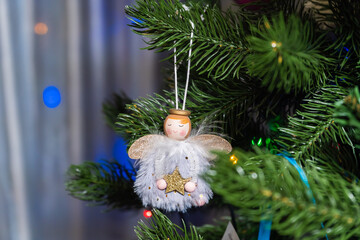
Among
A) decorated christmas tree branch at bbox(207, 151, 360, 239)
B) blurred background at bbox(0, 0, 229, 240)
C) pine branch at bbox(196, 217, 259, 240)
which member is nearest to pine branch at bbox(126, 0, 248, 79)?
decorated christmas tree branch at bbox(207, 151, 360, 239)

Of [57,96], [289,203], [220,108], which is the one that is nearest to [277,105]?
[220,108]

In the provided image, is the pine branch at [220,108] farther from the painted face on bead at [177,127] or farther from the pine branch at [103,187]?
the pine branch at [103,187]

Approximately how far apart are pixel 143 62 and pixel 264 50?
0.68 m

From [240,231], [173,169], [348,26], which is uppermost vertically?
[348,26]

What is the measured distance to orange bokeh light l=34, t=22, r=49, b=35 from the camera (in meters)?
0.87

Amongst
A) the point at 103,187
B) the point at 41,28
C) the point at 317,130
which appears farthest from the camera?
the point at 41,28

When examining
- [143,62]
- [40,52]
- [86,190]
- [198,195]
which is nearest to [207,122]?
[198,195]

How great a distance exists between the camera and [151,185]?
15.4 inches

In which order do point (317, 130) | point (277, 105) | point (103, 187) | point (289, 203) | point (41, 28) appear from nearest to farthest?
point (289, 203) < point (317, 130) < point (277, 105) < point (103, 187) < point (41, 28)

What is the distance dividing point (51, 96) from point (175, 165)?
2.01 feet

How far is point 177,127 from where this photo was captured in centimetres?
39

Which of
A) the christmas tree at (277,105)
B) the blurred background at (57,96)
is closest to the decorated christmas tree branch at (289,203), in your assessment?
the christmas tree at (277,105)

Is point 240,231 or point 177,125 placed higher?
point 177,125

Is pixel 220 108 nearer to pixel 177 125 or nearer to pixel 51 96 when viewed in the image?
pixel 177 125
